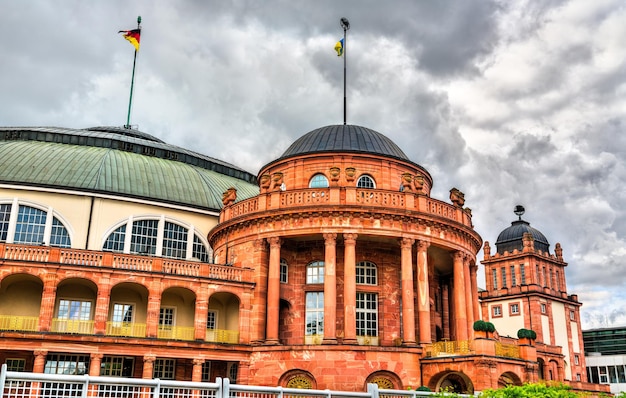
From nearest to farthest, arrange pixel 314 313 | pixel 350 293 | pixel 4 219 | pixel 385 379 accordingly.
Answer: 1. pixel 385 379
2. pixel 350 293
3. pixel 314 313
4. pixel 4 219

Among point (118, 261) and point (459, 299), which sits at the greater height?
point (118, 261)

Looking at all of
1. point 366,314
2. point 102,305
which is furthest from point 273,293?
point 102,305

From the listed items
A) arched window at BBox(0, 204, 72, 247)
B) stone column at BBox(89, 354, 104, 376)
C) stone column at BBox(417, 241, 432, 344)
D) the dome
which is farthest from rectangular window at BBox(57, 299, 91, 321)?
stone column at BBox(417, 241, 432, 344)

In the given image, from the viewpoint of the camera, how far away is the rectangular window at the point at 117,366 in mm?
38906

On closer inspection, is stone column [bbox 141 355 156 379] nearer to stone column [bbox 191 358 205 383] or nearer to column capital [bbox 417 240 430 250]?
stone column [bbox 191 358 205 383]

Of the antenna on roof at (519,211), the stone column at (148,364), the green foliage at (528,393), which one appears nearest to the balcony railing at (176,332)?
the stone column at (148,364)

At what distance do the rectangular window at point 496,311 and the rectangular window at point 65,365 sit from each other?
51.9m

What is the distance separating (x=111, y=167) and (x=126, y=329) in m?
15.8

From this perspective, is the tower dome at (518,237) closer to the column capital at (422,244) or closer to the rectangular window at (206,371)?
the column capital at (422,244)

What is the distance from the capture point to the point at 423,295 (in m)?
37.2

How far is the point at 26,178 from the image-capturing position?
44.9 m

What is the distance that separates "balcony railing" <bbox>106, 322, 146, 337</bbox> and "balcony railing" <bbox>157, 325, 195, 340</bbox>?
1042 mm

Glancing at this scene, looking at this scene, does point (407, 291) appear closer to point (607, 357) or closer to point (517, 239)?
point (517, 239)

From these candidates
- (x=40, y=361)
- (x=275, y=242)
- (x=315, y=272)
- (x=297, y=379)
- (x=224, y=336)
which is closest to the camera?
(x=40, y=361)
